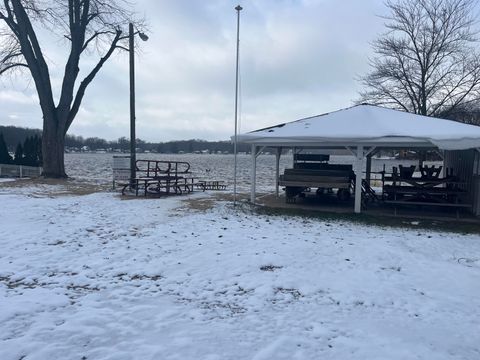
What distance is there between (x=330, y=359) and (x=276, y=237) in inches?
196

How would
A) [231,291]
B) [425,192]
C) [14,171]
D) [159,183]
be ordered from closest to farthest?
[231,291], [425,192], [159,183], [14,171]

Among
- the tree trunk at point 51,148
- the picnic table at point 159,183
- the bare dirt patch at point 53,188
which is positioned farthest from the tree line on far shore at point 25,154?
the picnic table at point 159,183

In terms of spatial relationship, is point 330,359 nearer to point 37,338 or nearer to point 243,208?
point 37,338

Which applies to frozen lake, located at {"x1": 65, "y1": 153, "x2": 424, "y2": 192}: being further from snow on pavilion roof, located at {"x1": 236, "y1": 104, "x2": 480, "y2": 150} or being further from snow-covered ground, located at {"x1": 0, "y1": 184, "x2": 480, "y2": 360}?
snow-covered ground, located at {"x1": 0, "y1": 184, "x2": 480, "y2": 360}

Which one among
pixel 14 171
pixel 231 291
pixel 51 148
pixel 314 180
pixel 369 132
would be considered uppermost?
pixel 369 132

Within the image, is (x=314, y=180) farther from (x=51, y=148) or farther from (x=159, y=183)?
(x=51, y=148)

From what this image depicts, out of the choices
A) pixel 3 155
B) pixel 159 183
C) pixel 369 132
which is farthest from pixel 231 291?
pixel 3 155

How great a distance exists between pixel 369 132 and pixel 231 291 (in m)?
7.94

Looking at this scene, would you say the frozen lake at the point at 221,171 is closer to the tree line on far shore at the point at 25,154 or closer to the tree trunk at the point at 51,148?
the tree trunk at the point at 51,148

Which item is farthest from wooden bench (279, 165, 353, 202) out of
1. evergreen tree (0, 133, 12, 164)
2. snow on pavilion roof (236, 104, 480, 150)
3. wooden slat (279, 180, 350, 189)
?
evergreen tree (0, 133, 12, 164)

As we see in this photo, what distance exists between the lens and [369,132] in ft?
38.5

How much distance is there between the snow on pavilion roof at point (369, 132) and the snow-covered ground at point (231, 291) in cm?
282

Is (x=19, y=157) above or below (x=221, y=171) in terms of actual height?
above

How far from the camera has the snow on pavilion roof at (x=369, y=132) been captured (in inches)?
431
